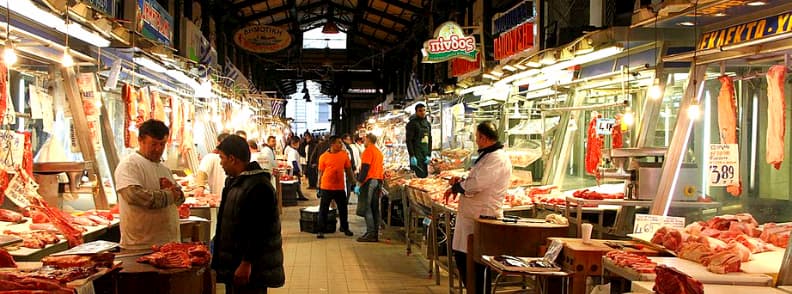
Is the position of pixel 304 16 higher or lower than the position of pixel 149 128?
higher

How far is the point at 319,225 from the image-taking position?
14344 millimetres

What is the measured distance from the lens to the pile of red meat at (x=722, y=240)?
482 centimetres

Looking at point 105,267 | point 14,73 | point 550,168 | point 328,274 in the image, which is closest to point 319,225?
point 328,274

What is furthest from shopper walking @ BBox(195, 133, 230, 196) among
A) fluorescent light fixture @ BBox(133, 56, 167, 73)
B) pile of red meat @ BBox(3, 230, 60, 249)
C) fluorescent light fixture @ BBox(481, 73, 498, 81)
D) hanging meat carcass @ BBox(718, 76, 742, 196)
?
hanging meat carcass @ BBox(718, 76, 742, 196)

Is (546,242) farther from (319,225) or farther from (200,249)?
(319,225)

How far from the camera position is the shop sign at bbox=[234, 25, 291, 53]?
18.8 meters

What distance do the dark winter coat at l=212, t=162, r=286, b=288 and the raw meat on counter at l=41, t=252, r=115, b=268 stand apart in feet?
3.10

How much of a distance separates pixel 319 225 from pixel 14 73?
7700mm

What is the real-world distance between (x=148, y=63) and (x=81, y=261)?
483cm

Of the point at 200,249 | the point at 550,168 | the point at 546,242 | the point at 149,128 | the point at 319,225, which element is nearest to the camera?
the point at 200,249

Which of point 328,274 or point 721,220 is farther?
point 328,274

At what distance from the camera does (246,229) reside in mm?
5430

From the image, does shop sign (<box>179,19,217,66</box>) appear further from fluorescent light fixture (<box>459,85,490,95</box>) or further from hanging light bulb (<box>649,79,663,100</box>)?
hanging light bulb (<box>649,79,663,100</box>)

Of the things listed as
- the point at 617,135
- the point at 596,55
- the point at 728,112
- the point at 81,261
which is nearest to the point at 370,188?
the point at 617,135
